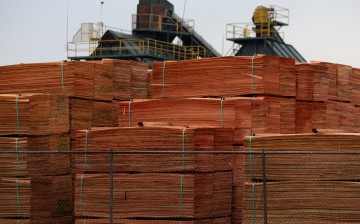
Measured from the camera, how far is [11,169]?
55.4 ft

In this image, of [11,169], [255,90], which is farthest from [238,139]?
[11,169]

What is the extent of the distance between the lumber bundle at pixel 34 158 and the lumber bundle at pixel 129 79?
6.95 ft

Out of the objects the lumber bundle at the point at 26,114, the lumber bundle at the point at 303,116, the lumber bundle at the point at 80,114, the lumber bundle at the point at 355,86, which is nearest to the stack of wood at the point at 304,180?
the lumber bundle at the point at 303,116

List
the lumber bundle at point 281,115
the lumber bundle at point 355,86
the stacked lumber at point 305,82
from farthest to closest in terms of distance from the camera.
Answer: the lumber bundle at point 355,86 → the stacked lumber at point 305,82 → the lumber bundle at point 281,115

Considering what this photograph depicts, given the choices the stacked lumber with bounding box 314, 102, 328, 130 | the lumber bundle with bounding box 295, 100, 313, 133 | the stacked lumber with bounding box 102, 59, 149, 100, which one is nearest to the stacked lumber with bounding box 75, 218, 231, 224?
the lumber bundle with bounding box 295, 100, 313, 133

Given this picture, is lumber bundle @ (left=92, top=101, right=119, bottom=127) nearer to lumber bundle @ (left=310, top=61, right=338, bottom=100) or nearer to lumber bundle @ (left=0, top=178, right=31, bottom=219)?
lumber bundle @ (left=0, top=178, right=31, bottom=219)

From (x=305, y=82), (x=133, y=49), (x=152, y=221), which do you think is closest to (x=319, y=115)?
(x=305, y=82)

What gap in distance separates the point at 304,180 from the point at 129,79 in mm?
6796

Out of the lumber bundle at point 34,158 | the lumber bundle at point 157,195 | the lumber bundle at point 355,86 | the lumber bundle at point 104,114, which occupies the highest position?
the lumber bundle at point 355,86

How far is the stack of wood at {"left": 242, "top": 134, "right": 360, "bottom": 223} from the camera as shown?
548 inches

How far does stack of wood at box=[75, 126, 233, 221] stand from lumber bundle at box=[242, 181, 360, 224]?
101 cm

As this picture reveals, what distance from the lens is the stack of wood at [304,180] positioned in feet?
45.6

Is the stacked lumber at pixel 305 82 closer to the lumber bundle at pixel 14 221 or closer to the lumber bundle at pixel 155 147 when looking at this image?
the lumber bundle at pixel 155 147

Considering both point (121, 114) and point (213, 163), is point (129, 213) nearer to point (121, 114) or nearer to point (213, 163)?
point (213, 163)
